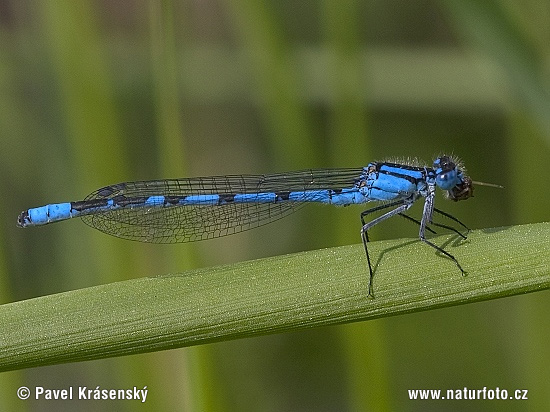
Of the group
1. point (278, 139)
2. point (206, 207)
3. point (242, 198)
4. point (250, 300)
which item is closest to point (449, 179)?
point (278, 139)

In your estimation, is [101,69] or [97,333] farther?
[101,69]

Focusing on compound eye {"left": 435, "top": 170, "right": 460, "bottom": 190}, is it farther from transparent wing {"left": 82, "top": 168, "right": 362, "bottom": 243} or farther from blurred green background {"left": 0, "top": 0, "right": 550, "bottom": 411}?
transparent wing {"left": 82, "top": 168, "right": 362, "bottom": 243}

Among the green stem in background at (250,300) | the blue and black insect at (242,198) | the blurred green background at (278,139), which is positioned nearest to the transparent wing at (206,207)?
the blue and black insect at (242,198)

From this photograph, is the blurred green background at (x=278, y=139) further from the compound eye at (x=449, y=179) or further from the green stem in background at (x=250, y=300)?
the green stem in background at (x=250, y=300)

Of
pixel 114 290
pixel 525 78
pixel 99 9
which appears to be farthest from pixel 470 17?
pixel 99 9

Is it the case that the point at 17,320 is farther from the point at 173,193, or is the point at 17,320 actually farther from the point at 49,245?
the point at 49,245

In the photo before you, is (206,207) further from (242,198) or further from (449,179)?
(449,179)

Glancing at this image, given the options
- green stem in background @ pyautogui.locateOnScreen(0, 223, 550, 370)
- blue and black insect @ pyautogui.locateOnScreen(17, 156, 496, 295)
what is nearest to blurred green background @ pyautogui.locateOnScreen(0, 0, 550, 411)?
blue and black insect @ pyautogui.locateOnScreen(17, 156, 496, 295)
